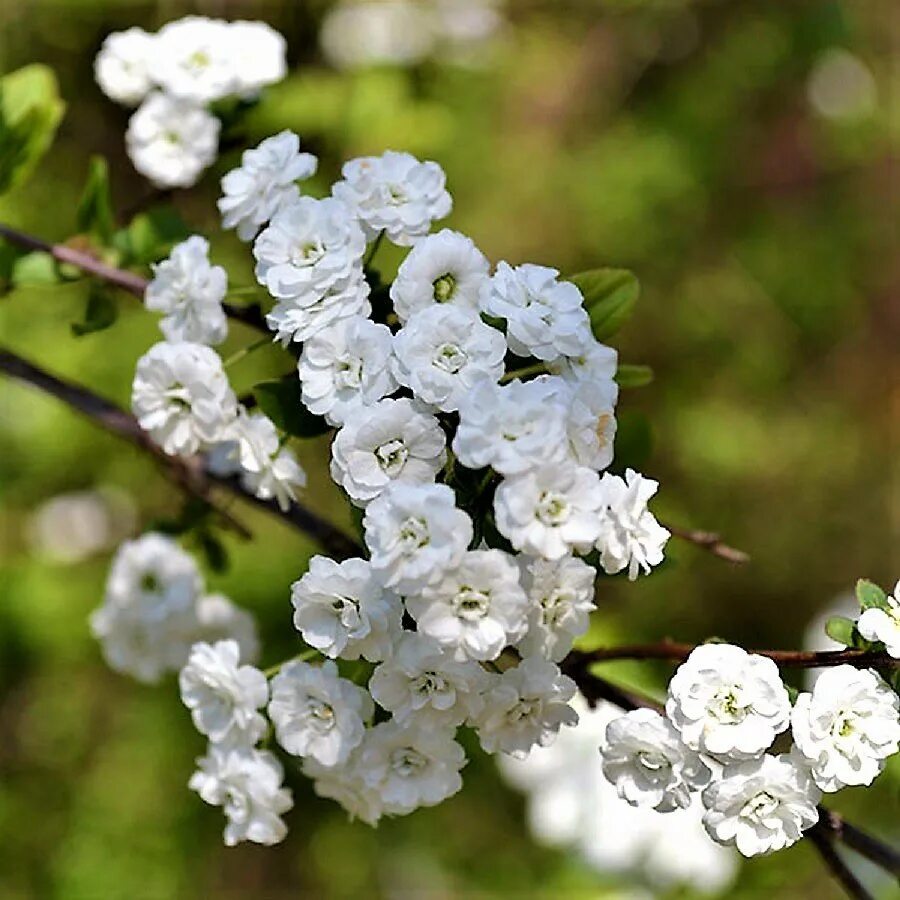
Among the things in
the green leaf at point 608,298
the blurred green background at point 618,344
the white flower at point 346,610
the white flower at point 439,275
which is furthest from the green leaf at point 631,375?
the blurred green background at point 618,344

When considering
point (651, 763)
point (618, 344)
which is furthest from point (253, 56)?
point (618, 344)

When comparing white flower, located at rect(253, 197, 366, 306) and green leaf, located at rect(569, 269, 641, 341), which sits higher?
white flower, located at rect(253, 197, 366, 306)

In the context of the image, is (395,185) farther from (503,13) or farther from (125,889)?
(503,13)

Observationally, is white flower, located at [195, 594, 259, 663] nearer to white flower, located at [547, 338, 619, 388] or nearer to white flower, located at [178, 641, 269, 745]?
white flower, located at [178, 641, 269, 745]

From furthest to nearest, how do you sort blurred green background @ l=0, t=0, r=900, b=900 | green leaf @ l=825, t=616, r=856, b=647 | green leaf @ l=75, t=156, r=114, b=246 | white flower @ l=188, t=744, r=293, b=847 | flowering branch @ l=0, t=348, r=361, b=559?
1. blurred green background @ l=0, t=0, r=900, b=900
2. green leaf @ l=75, t=156, r=114, b=246
3. flowering branch @ l=0, t=348, r=361, b=559
4. white flower @ l=188, t=744, r=293, b=847
5. green leaf @ l=825, t=616, r=856, b=647

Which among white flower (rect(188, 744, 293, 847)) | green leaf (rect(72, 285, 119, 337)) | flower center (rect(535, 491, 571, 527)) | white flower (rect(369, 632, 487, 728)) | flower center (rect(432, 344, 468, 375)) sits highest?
flower center (rect(432, 344, 468, 375))

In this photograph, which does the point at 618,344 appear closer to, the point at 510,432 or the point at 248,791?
the point at 248,791

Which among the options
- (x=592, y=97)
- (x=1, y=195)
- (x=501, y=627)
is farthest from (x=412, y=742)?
(x=592, y=97)

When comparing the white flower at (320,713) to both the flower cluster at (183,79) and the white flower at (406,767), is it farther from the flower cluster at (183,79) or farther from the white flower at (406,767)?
the flower cluster at (183,79)

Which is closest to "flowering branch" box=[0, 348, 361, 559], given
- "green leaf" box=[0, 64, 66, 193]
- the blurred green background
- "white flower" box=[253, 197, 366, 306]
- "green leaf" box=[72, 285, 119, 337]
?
"green leaf" box=[72, 285, 119, 337]
